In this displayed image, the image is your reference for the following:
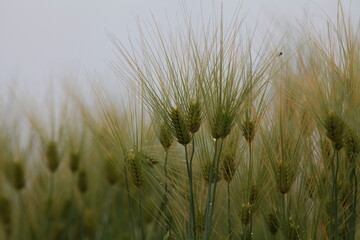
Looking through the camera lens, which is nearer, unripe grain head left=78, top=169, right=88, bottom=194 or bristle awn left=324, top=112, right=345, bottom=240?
bristle awn left=324, top=112, right=345, bottom=240

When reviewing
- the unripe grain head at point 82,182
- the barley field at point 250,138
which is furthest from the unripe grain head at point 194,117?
the unripe grain head at point 82,182

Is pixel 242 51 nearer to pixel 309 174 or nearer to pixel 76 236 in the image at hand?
pixel 309 174

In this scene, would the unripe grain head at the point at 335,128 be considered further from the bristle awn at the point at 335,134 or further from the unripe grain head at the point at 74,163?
the unripe grain head at the point at 74,163

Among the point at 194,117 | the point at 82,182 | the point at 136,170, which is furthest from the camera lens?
the point at 82,182

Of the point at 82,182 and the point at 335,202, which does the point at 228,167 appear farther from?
the point at 82,182

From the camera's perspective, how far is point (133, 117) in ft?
3.47

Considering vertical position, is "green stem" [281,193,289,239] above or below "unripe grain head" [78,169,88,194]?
below

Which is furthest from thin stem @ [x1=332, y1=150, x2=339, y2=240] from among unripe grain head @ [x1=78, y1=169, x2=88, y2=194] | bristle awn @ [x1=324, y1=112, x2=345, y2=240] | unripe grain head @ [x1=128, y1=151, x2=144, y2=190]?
unripe grain head @ [x1=78, y1=169, x2=88, y2=194]

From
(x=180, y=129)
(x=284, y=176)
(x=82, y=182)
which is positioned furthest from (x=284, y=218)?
(x=82, y=182)

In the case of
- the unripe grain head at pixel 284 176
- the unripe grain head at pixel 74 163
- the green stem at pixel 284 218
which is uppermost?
the unripe grain head at pixel 74 163

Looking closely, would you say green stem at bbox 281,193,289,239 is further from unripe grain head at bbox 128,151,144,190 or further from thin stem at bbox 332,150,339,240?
unripe grain head at bbox 128,151,144,190

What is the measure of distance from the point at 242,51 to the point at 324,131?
17 cm

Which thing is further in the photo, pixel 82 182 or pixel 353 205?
pixel 82 182

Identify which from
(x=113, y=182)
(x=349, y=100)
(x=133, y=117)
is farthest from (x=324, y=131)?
(x=113, y=182)
